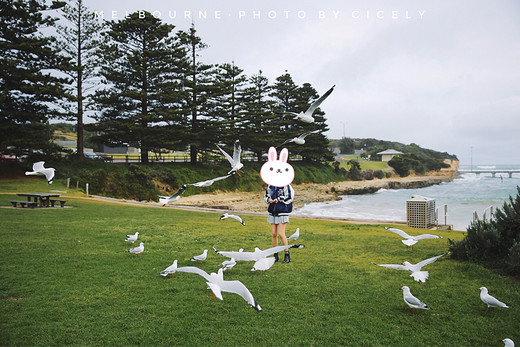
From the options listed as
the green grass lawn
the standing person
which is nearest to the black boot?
the green grass lawn

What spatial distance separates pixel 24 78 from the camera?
20.5 metres

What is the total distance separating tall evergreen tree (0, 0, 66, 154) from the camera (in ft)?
66.4

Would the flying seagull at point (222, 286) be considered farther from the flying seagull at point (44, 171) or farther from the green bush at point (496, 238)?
the green bush at point (496, 238)

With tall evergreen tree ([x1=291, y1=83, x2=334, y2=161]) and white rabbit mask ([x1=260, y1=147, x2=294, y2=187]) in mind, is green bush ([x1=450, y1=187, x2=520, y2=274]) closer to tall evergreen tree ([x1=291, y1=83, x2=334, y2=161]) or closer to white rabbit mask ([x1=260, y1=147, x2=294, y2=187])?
white rabbit mask ([x1=260, y1=147, x2=294, y2=187])

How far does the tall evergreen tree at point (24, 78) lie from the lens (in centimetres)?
2025

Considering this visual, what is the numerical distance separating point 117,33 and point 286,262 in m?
26.2

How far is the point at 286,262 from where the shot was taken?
577cm

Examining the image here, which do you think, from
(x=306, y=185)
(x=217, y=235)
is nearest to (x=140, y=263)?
(x=217, y=235)

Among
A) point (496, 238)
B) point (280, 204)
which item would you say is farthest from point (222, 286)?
point (496, 238)

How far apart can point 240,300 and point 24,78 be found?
21.8 metres

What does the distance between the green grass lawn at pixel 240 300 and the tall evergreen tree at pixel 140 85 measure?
2057cm

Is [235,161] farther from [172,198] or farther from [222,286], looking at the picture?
[222,286]

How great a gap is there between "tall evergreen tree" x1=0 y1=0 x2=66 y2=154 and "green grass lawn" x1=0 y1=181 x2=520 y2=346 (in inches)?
633

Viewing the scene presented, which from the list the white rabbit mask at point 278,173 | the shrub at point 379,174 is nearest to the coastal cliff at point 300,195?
the shrub at point 379,174
